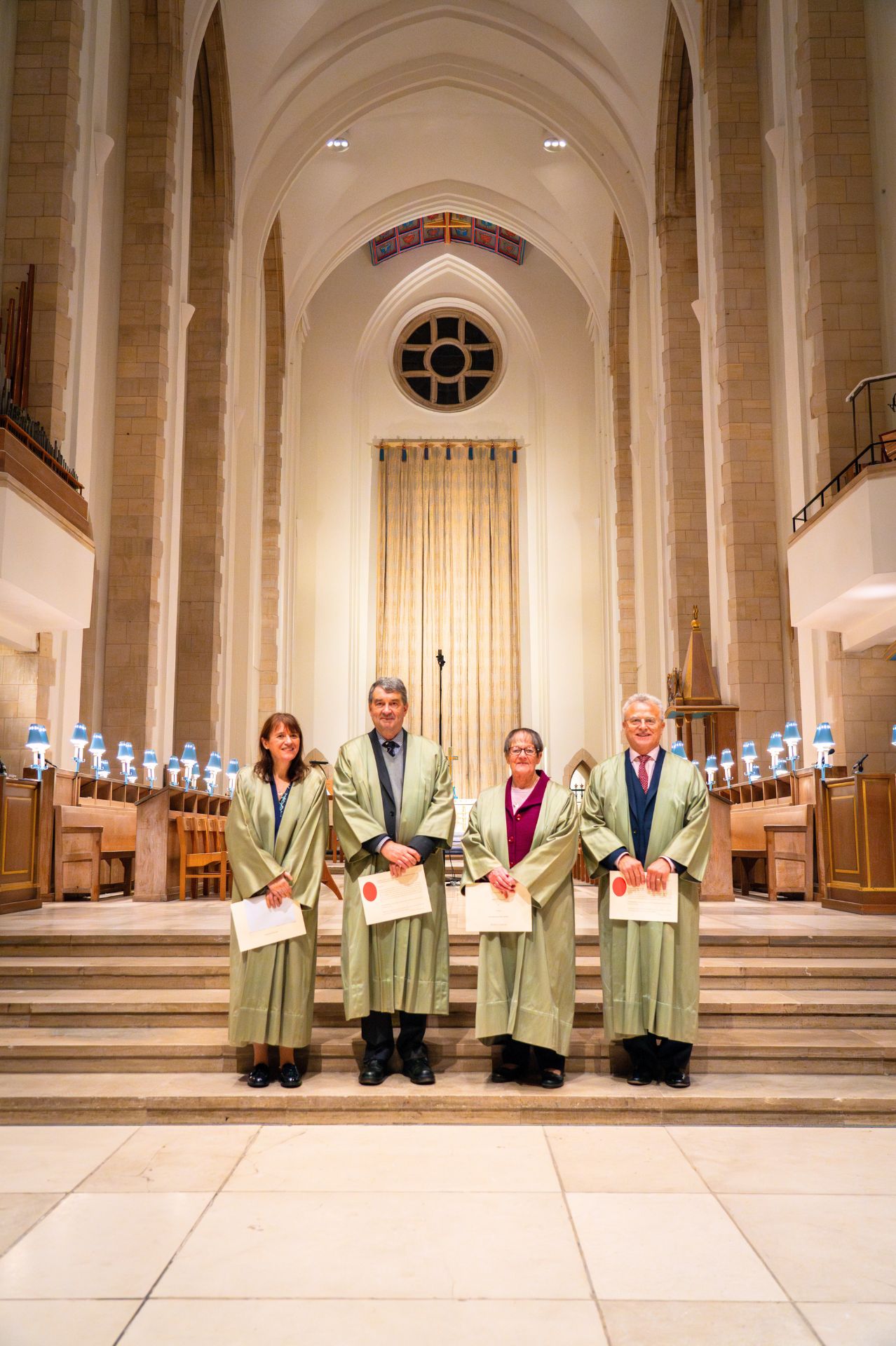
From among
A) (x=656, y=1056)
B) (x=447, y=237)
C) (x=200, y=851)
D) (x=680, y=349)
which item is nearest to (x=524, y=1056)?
(x=656, y=1056)

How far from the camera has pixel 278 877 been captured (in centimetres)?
414

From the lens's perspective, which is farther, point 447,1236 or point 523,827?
point 523,827

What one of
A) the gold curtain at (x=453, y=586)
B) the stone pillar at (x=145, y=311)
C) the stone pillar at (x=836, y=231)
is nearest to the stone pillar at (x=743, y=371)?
the stone pillar at (x=836, y=231)

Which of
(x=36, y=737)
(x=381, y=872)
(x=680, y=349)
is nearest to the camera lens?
(x=381, y=872)

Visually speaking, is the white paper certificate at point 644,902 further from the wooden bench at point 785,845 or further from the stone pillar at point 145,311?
the stone pillar at point 145,311

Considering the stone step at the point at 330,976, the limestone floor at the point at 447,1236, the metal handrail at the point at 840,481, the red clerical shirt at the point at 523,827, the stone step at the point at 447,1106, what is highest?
the metal handrail at the point at 840,481

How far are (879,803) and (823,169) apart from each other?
20.7 ft

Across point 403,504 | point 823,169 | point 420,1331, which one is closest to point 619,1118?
point 420,1331

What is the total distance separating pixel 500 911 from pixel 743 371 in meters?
10.0

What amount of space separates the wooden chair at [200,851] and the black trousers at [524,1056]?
4704 mm

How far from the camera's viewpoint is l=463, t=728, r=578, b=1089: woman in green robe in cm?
405

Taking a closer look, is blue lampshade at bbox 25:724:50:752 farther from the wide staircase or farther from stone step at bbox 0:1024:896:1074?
stone step at bbox 0:1024:896:1074

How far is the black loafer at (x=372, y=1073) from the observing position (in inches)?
159

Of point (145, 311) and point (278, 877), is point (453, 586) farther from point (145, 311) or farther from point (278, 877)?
point (278, 877)
